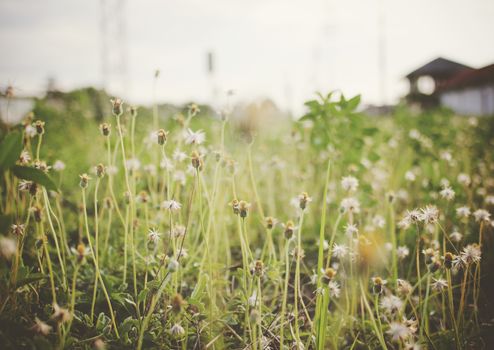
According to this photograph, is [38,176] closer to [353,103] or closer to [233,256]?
[233,256]

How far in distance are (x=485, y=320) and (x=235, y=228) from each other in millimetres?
1450

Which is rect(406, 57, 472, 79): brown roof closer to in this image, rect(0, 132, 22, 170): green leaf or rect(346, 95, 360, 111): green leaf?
rect(346, 95, 360, 111): green leaf

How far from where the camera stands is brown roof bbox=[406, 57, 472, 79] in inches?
1043

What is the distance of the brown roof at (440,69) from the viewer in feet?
86.9

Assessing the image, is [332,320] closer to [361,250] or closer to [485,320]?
[361,250]

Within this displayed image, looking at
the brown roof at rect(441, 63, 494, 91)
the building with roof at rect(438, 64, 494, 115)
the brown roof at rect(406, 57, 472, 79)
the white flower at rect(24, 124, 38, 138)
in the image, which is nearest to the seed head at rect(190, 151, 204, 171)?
the white flower at rect(24, 124, 38, 138)

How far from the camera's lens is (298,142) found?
3.09m

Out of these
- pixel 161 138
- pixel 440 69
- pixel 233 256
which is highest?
pixel 440 69

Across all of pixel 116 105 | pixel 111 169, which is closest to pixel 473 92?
pixel 111 169

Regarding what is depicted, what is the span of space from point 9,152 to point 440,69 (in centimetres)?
3182

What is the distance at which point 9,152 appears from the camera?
0.84 metres

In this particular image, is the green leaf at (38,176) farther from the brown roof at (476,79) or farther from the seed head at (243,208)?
the brown roof at (476,79)

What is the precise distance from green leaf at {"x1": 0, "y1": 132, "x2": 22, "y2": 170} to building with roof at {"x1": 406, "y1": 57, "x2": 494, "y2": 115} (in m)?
10.8

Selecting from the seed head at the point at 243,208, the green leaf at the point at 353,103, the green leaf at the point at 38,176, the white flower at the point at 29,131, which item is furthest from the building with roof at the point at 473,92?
the green leaf at the point at 38,176
